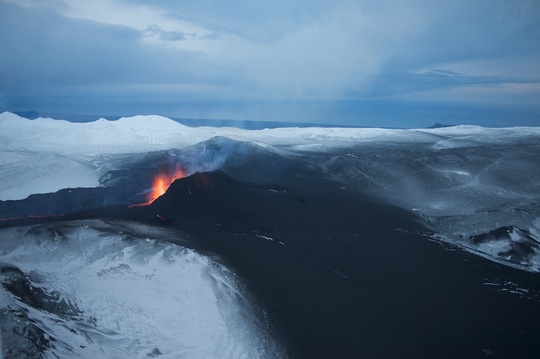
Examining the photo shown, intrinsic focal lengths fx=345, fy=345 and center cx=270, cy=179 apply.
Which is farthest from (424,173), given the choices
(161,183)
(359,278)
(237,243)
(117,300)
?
(117,300)

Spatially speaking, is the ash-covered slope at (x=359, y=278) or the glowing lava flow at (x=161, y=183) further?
the glowing lava flow at (x=161, y=183)

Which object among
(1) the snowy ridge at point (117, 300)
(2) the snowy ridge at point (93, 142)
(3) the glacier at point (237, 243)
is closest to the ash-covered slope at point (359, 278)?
(3) the glacier at point (237, 243)

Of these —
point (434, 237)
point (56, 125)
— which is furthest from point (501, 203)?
point (56, 125)

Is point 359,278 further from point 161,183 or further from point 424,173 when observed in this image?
point 424,173

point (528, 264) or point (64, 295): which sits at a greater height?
point (528, 264)

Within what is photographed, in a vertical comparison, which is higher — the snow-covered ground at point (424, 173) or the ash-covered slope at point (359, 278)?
the snow-covered ground at point (424, 173)

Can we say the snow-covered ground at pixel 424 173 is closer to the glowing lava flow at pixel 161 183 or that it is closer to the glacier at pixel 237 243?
the glacier at pixel 237 243

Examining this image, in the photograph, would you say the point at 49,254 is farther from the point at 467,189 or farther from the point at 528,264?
the point at 467,189
